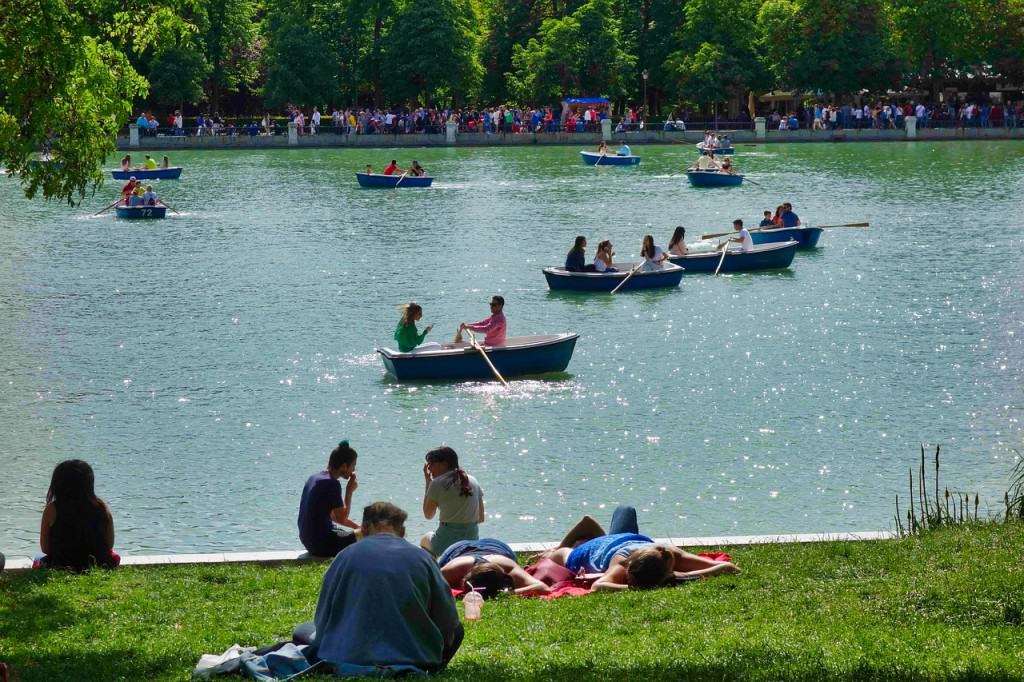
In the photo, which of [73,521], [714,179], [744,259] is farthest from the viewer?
[714,179]

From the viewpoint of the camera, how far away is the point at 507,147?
248 ft

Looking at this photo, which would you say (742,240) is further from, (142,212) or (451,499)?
(451,499)

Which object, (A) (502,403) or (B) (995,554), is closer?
(B) (995,554)

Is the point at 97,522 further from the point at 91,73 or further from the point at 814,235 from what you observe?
the point at 814,235

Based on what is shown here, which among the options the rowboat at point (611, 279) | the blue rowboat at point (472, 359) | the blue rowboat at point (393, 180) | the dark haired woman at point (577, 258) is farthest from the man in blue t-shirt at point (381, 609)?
the blue rowboat at point (393, 180)

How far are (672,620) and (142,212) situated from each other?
38429mm

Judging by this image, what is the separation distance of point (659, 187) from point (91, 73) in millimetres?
41493

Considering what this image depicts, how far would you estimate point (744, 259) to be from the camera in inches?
1305

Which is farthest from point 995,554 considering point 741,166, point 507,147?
point 507,147

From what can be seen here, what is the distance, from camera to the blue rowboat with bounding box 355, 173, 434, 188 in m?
53.4

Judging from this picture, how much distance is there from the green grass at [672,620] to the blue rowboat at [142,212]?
3533 centimetres

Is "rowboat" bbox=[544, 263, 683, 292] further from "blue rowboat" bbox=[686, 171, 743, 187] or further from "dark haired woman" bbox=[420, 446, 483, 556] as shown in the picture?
"blue rowboat" bbox=[686, 171, 743, 187]

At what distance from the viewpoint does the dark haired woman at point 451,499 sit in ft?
35.6

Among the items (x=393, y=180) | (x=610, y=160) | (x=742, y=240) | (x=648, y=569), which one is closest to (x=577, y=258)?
(x=742, y=240)
